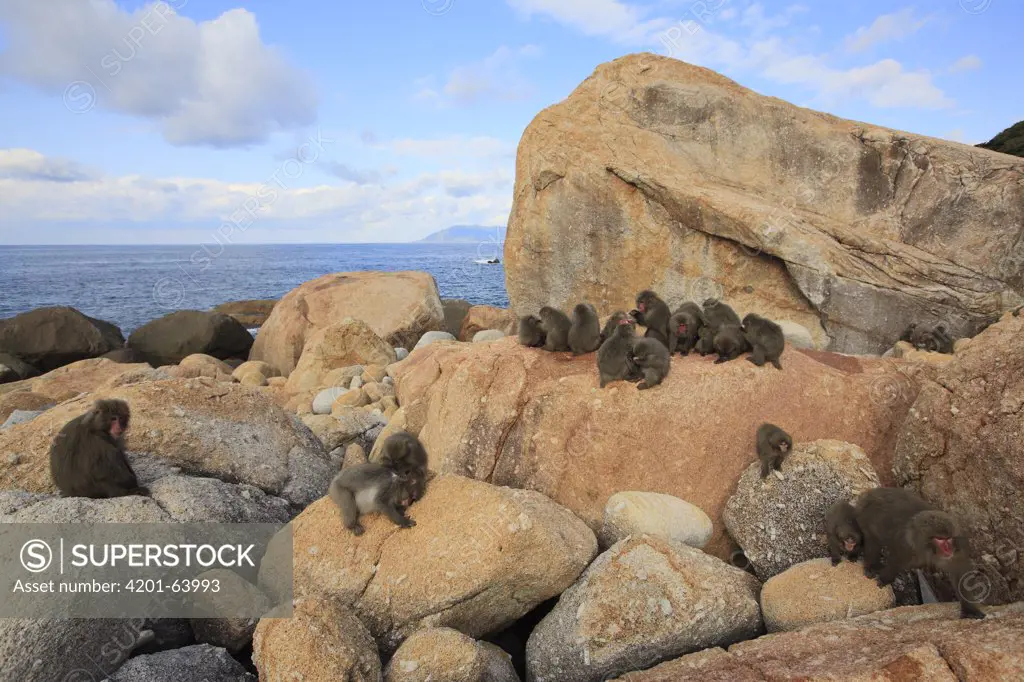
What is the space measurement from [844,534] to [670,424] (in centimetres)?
190

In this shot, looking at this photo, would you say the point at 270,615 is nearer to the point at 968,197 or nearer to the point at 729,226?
the point at 729,226

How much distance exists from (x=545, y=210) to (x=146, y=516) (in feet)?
32.8

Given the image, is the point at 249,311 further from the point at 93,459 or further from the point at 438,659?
the point at 438,659

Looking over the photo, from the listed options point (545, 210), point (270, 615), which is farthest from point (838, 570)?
point (545, 210)

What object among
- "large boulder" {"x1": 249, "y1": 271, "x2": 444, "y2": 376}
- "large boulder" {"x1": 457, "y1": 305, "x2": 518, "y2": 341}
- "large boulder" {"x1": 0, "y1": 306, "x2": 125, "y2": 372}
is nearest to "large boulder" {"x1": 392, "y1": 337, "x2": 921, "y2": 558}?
"large boulder" {"x1": 249, "y1": 271, "x2": 444, "y2": 376}

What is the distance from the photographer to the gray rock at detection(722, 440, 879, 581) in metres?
5.68

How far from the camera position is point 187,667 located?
451 cm

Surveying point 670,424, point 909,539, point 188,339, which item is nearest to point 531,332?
point 670,424

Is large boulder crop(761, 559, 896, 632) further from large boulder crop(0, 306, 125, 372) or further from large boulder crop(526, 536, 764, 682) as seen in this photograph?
large boulder crop(0, 306, 125, 372)

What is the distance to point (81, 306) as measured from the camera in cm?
4150

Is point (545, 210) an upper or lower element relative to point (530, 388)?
upper

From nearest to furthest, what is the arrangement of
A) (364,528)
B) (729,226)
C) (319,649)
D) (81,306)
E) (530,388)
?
(319,649) < (364,528) < (530,388) < (729,226) < (81,306)

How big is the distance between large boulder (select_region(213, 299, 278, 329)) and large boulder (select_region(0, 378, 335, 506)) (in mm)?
23656

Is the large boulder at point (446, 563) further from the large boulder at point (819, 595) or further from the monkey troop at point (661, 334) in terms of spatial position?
the monkey troop at point (661, 334)
